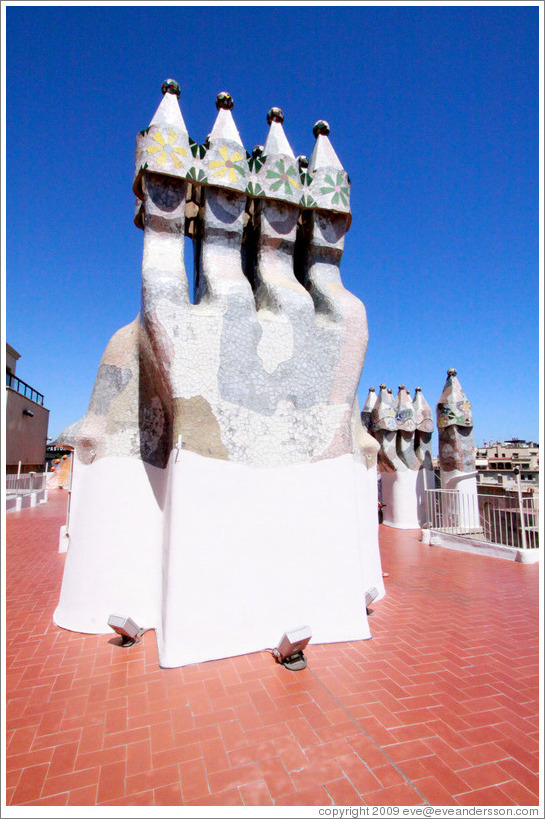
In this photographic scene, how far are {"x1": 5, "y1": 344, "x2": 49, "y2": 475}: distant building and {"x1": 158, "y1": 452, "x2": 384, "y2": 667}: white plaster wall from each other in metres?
18.9

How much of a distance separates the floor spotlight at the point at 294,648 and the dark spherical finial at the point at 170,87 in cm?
694

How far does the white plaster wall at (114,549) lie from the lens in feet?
16.5

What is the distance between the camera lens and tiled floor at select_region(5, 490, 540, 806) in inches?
109

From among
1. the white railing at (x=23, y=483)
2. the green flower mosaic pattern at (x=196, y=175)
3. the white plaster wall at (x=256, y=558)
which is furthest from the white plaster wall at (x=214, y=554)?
the white railing at (x=23, y=483)

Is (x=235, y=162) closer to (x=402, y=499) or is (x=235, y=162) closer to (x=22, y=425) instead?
(x=402, y=499)

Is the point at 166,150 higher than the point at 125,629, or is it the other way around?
the point at 166,150

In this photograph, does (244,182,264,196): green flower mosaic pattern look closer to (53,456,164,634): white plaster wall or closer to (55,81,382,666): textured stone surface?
(55,81,382,666): textured stone surface

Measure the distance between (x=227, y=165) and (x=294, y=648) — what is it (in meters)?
5.82

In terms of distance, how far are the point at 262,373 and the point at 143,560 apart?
2.74 meters

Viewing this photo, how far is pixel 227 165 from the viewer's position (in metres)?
5.44

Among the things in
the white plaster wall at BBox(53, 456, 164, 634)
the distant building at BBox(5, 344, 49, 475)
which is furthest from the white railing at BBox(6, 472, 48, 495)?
the white plaster wall at BBox(53, 456, 164, 634)

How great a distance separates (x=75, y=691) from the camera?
391 centimetres

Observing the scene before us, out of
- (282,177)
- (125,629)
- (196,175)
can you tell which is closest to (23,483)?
(125,629)

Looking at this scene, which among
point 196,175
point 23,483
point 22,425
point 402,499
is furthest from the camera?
point 22,425
